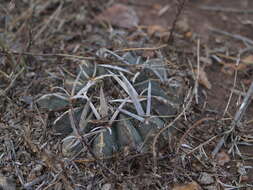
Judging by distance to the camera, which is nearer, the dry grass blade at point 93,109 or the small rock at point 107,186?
the small rock at point 107,186

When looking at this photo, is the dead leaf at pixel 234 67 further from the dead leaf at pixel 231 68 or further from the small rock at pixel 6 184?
the small rock at pixel 6 184

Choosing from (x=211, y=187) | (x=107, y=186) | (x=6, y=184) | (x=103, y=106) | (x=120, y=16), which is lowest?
(x=211, y=187)

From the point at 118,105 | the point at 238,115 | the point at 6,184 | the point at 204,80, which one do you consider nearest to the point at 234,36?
the point at 204,80

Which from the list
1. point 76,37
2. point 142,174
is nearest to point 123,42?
point 76,37

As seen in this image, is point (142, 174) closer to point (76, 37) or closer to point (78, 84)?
point (78, 84)

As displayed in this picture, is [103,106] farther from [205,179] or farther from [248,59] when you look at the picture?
[248,59]

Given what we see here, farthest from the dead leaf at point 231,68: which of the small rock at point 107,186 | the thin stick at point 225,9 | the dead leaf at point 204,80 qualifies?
the small rock at point 107,186
